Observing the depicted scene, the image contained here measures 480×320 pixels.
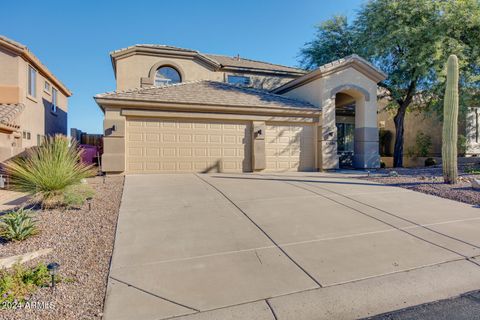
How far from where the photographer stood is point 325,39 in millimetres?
19859

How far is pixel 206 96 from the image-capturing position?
13.0 m

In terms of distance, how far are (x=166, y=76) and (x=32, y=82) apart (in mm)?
7257

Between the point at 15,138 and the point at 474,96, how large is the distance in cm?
2343

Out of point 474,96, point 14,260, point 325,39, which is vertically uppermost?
point 325,39

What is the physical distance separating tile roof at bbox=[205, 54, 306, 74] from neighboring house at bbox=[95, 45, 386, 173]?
3762 mm

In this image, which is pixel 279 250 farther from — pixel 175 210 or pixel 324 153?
pixel 324 153

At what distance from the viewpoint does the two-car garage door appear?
38.4 ft

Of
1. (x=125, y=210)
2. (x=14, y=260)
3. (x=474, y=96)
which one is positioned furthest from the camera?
(x=474, y=96)

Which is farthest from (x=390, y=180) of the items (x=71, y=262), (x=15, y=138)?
(x=15, y=138)

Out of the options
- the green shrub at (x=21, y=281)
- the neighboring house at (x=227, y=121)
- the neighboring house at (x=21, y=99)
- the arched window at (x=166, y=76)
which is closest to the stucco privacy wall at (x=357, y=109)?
the neighboring house at (x=227, y=121)

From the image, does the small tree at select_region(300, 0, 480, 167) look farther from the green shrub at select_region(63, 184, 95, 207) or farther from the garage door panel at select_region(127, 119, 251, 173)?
the green shrub at select_region(63, 184, 95, 207)

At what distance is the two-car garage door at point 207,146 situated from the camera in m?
11.7

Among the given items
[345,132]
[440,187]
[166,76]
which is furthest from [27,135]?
[345,132]

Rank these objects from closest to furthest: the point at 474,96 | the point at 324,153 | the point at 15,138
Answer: the point at 15,138 → the point at 324,153 → the point at 474,96
